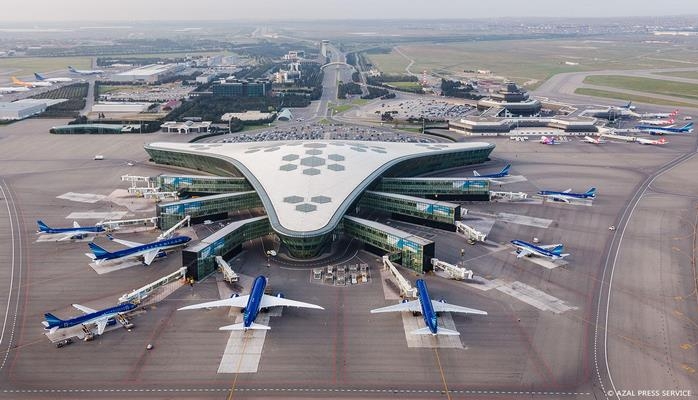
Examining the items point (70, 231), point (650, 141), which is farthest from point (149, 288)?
point (650, 141)

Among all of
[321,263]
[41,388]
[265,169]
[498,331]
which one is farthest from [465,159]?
[41,388]

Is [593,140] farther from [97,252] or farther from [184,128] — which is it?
[97,252]

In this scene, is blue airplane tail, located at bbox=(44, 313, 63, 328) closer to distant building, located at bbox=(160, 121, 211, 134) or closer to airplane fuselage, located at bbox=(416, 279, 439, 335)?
airplane fuselage, located at bbox=(416, 279, 439, 335)

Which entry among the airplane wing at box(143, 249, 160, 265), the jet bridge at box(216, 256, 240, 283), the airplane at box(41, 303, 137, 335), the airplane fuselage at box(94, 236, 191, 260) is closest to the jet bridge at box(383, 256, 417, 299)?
the jet bridge at box(216, 256, 240, 283)

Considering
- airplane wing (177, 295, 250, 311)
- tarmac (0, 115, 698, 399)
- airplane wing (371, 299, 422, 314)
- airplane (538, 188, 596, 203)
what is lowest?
tarmac (0, 115, 698, 399)

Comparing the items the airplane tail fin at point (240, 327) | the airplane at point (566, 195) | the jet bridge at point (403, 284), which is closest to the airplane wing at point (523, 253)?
the jet bridge at point (403, 284)

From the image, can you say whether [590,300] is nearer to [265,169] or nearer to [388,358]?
[388,358]
